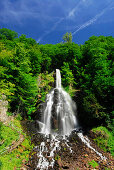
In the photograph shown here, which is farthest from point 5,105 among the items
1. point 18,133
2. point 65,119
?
point 65,119

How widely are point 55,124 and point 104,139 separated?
6.24 m

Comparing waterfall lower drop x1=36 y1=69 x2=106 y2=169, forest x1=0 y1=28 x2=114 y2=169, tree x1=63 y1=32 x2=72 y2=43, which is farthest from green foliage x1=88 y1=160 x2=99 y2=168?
tree x1=63 y1=32 x2=72 y2=43

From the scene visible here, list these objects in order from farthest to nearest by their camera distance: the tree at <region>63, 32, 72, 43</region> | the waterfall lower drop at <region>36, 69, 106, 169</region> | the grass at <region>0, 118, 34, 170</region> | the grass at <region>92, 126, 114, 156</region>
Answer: the tree at <region>63, 32, 72, 43</region>, the grass at <region>92, 126, 114, 156</region>, the waterfall lower drop at <region>36, 69, 106, 169</region>, the grass at <region>0, 118, 34, 170</region>

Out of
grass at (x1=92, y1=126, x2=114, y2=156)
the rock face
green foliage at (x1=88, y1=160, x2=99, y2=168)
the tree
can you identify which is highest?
the tree

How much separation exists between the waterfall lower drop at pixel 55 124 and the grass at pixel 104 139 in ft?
3.49

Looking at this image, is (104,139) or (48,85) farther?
(48,85)

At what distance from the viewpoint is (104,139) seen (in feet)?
33.2

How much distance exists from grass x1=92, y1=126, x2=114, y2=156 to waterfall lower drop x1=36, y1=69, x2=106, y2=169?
1.06 meters

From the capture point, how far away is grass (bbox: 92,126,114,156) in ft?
31.0

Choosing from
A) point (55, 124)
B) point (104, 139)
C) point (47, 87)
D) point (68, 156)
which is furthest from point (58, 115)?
point (47, 87)

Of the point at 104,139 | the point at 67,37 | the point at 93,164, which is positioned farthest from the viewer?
the point at 67,37

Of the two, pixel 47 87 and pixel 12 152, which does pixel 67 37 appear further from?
pixel 12 152

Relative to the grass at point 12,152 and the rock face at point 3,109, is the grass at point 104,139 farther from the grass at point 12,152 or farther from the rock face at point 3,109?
the rock face at point 3,109

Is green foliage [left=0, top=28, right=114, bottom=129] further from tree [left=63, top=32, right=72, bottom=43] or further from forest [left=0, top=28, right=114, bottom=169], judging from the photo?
tree [left=63, top=32, right=72, bottom=43]
